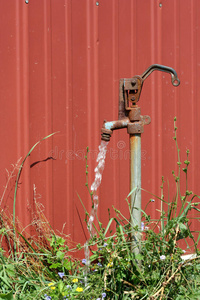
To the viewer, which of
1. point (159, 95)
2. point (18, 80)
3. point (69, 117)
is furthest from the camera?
point (159, 95)

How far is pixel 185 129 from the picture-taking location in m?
3.52

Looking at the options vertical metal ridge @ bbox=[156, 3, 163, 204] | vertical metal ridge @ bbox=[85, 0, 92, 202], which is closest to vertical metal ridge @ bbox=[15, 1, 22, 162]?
vertical metal ridge @ bbox=[85, 0, 92, 202]

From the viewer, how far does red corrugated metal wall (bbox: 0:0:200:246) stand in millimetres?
2771

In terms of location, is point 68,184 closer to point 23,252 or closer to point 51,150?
point 51,150

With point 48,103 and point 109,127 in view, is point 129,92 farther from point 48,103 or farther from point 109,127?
point 48,103

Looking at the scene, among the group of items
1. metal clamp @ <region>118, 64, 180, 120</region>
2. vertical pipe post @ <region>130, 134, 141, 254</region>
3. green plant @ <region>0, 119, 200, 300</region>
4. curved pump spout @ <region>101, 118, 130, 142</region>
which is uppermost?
metal clamp @ <region>118, 64, 180, 120</region>

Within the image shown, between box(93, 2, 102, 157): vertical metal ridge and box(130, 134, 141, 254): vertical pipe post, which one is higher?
box(93, 2, 102, 157): vertical metal ridge

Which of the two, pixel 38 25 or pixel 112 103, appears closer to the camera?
pixel 38 25

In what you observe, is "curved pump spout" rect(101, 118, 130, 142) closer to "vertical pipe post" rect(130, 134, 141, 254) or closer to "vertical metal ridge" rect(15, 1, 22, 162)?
"vertical pipe post" rect(130, 134, 141, 254)

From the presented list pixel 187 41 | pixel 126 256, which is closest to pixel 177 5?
pixel 187 41

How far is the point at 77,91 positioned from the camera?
2.97 m

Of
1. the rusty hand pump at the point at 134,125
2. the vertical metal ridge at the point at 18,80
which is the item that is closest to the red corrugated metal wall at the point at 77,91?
the vertical metal ridge at the point at 18,80

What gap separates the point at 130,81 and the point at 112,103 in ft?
3.06

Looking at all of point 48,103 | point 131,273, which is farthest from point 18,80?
point 131,273
